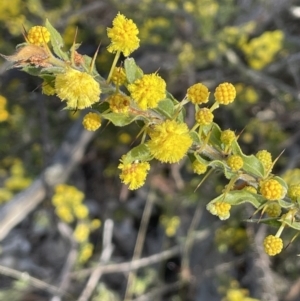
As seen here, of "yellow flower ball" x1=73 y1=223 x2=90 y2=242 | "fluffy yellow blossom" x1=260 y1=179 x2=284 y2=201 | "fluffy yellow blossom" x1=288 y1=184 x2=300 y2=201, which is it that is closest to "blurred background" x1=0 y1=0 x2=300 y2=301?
"yellow flower ball" x1=73 y1=223 x2=90 y2=242

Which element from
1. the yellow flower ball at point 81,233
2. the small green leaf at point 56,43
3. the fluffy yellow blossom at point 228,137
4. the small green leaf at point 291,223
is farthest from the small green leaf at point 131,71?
the yellow flower ball at point 81,233

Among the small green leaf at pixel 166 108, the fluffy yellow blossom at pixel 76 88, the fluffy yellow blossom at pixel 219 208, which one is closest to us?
the fluffy yellow blossom at pixel 76 88

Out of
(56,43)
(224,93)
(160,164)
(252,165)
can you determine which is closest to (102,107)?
(56,43)

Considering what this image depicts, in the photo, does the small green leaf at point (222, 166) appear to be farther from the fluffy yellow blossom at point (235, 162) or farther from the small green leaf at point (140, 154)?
the small green leaf at point (140, 154)

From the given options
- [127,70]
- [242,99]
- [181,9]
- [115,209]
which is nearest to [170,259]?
[115,209]

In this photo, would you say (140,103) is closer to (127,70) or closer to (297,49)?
(127,70)

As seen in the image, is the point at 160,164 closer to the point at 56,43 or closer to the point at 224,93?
the point at 224,93
